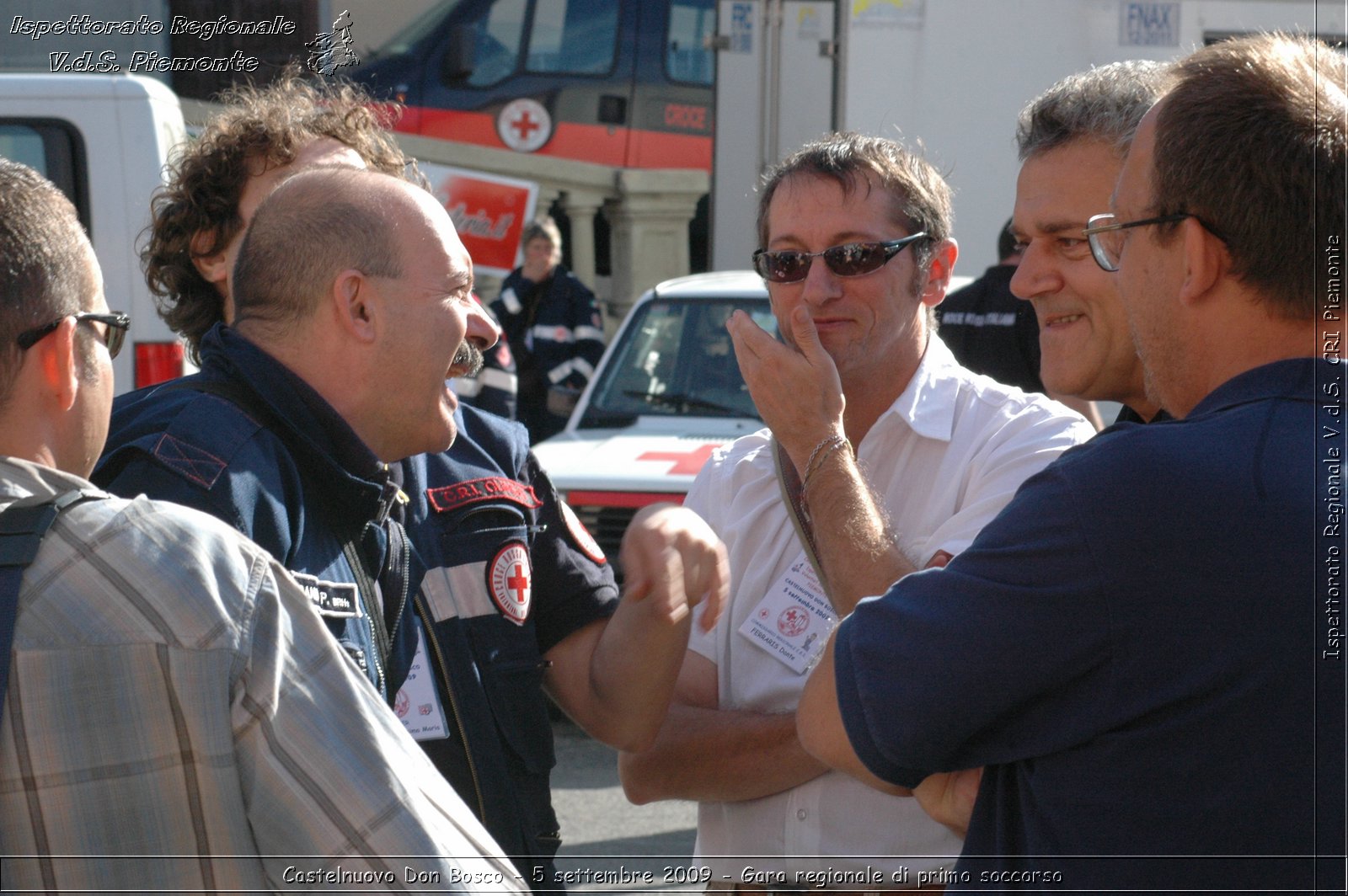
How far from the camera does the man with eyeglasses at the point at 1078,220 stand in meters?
2.42

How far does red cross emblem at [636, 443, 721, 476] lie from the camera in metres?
5.98

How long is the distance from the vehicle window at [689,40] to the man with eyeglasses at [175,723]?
38.0 ft

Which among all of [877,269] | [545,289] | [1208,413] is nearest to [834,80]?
[545,289]

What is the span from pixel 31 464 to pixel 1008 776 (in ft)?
3.69

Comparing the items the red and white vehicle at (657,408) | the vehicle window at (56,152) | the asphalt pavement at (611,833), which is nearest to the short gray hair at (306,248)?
the asphalt pavement at (611,833)

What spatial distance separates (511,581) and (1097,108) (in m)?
1.34

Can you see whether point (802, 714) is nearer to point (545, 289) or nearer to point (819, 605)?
point (819, 605)

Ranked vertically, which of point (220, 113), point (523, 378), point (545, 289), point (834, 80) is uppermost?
point (834, 80)

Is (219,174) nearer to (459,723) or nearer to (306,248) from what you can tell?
(306,248)

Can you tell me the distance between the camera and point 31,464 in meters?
1.44

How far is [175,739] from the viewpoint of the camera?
135 cm

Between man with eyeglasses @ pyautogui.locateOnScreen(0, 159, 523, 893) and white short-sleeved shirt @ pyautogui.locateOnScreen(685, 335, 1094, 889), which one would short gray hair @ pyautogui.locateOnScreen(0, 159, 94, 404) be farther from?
white short-sleeved shirt @ pyautogui.locateOnScreen(685, 335, 1094, 889)

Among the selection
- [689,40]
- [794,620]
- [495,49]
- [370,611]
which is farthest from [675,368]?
Answer: [689,40]

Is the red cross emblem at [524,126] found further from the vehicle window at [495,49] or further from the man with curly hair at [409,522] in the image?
the man with curly hair at [409,522]
